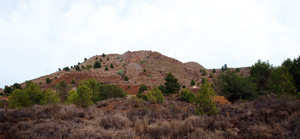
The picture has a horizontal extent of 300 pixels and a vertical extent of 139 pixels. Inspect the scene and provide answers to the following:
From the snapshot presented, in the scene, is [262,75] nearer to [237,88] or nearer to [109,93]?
[237,88]

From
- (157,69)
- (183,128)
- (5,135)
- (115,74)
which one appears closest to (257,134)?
(183,128)

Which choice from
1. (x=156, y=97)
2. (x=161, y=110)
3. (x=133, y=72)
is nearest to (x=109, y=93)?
(x=156, y=97)

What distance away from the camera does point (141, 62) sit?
188ft

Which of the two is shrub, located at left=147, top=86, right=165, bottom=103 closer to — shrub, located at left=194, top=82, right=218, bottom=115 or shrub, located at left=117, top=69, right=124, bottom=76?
shrub, located at left=194, top=82, right=218, bottom=115

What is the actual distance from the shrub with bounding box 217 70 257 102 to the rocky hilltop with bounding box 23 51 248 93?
17407 millimetres

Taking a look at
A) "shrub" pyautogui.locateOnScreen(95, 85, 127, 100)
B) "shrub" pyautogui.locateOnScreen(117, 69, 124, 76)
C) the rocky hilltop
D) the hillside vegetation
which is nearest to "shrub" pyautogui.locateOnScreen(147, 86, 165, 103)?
the hillside vegetation

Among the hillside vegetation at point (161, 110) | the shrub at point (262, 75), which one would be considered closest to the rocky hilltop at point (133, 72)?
the hillside vegetation at point (161, 110)

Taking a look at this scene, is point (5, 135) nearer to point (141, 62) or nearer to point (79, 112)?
point (79, 112)

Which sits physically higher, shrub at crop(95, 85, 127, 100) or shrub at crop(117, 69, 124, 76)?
shrub at crop(117, 69, 124, 76)

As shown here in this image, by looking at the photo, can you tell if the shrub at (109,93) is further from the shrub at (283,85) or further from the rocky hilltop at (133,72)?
the shrub at (283,85)

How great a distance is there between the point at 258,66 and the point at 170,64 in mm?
36369

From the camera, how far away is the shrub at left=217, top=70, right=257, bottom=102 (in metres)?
21.2

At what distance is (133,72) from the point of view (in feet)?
165

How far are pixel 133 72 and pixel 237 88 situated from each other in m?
32.2
